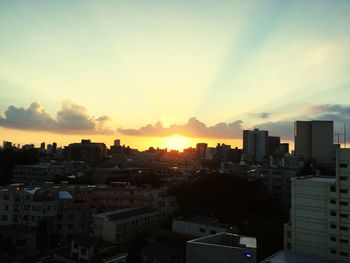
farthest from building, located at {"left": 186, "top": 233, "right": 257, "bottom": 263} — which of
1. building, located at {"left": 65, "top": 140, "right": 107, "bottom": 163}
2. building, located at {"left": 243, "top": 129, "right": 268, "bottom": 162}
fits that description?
building, located at {"left": 243, "top": 129, "right": 268, "bottom": 162}

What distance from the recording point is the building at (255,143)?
114m

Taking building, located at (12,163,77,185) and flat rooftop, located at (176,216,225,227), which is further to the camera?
building, located at (12,163,77,185)

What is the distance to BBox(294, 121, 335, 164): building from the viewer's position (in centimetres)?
7794

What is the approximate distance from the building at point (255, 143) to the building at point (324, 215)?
87.1 m

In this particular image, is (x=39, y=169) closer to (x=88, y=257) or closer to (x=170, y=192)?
(x=170, y=192)

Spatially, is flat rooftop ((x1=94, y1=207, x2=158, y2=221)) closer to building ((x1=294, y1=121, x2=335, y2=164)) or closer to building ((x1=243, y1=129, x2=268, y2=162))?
building ((x1=294, y1=121, x2=335, y2=164))

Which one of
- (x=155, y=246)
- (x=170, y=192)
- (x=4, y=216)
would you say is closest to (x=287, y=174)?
(x=170, y=192)

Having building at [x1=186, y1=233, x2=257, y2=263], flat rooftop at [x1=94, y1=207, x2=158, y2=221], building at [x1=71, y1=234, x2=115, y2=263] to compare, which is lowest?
building at [x1=71, y1=234, x2=115, y2=263]

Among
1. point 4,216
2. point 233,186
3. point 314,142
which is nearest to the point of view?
point 4,216

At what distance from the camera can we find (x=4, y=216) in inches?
1515

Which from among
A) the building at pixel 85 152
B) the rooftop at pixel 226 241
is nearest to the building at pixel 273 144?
the building at pixel 85 152

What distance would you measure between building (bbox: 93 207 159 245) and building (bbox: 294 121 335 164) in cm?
5458

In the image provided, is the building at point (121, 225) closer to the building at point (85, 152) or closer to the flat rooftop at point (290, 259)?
the flat rooftop at point (290, 259)

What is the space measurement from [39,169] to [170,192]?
96.5 ft
